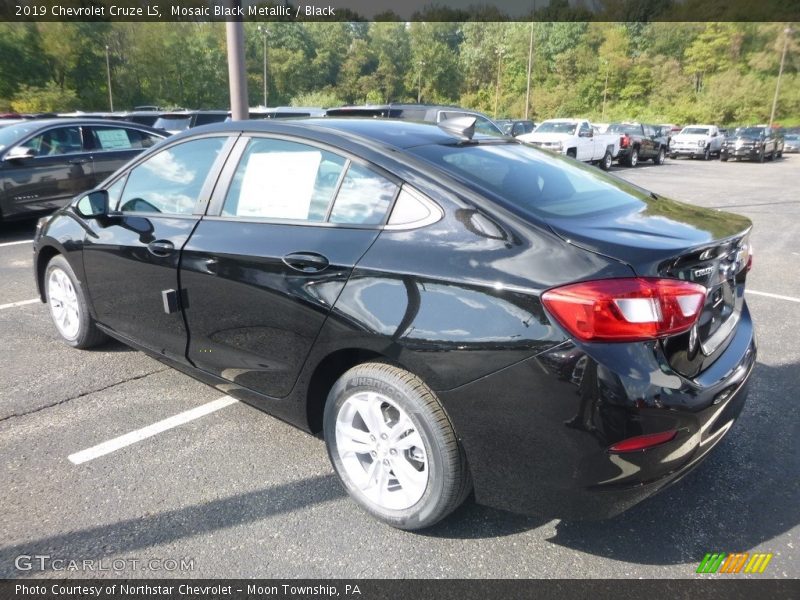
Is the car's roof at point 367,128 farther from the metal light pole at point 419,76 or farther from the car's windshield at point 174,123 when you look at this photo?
the metal light pole at point 419,76

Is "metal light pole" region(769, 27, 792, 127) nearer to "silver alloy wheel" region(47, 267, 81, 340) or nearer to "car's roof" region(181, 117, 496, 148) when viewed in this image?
"car's roof" region(181, 117, 496, 148)

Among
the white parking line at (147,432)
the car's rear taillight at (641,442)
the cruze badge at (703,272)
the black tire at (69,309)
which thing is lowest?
the white parking line at (147,432)

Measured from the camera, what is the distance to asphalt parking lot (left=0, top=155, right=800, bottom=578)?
2.35 meters

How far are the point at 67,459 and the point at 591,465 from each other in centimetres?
250

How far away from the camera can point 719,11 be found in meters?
71.3

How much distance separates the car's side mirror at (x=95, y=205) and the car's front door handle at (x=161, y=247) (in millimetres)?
611

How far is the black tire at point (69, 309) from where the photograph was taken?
13.5 ft

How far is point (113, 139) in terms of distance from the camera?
31.9 ft

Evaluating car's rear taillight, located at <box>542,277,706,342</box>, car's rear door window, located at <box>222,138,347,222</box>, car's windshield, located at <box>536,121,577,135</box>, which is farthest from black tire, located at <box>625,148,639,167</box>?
car's rear taillight, located at <box>542,277,706,342</box>

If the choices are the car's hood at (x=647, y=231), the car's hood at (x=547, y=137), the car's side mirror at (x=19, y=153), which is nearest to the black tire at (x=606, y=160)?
the car's hood at (x=547, y=137)

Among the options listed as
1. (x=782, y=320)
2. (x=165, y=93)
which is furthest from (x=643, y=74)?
(x=782, y=320)

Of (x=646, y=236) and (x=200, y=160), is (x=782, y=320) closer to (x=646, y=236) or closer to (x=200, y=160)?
(x=646, y=236)

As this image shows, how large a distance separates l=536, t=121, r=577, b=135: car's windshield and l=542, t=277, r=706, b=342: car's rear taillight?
1914 cm

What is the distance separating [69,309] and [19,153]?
17.4 feet
